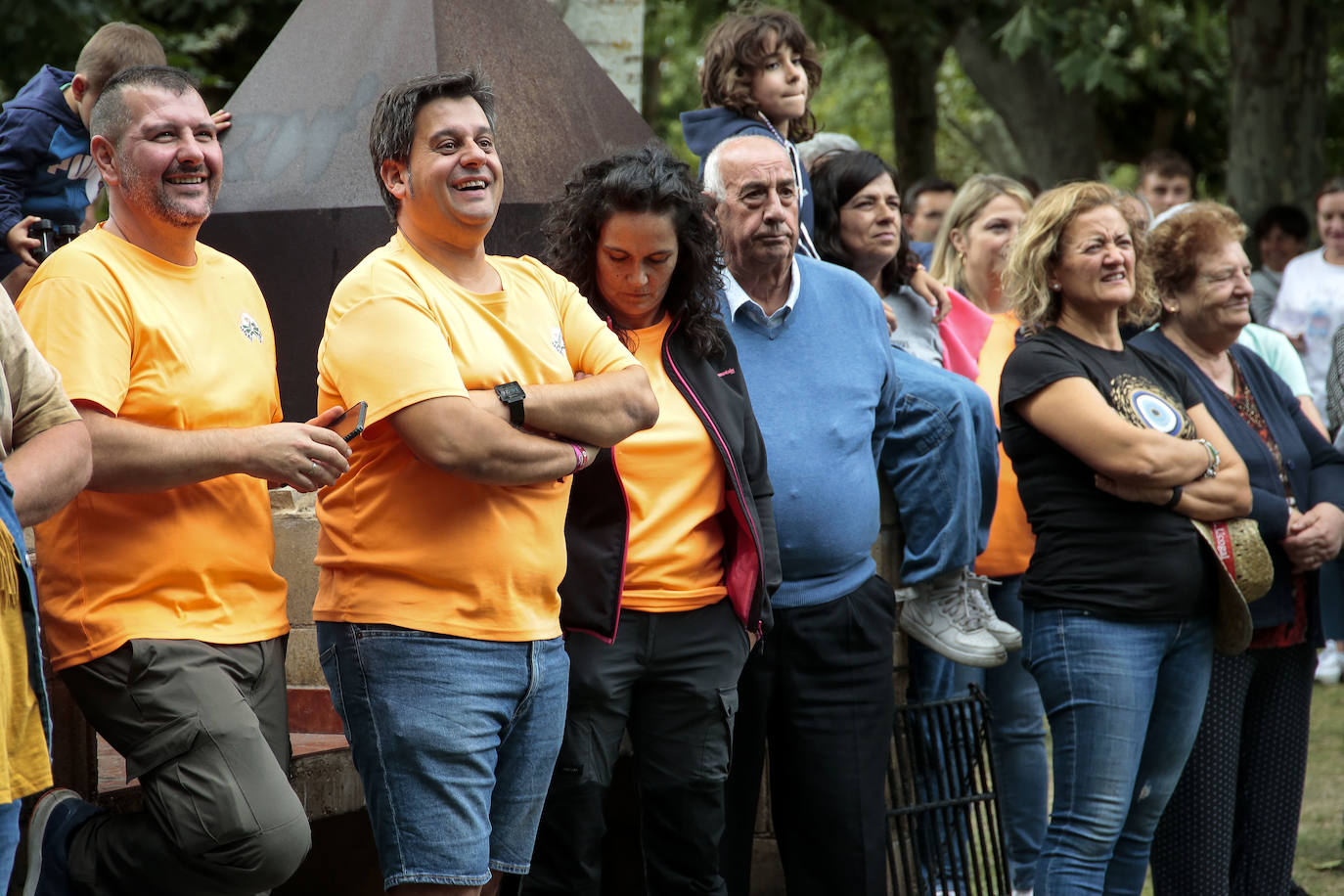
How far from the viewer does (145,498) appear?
3.32 m

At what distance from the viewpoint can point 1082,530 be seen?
14.7 ft

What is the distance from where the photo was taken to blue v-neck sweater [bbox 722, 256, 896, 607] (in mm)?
4270

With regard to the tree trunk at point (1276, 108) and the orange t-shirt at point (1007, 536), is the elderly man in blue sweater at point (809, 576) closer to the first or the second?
the orange t-shirt at point (1007, 536)

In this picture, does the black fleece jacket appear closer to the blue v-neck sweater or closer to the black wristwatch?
the blue v-neck sweater

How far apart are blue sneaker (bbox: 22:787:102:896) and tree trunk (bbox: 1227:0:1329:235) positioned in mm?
10668

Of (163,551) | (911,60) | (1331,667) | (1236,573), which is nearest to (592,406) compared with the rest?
(163,551)

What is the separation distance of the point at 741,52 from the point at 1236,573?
2.36 m

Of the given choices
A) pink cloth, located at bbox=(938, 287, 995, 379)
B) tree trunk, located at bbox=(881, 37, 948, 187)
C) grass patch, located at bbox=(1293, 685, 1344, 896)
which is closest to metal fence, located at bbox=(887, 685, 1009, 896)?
pink cloth, located at bbox=(938, 287, 995, 379)

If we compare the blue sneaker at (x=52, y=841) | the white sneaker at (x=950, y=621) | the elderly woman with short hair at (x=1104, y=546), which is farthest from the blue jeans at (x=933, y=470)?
the blue sneaker at (x=52, y=841)

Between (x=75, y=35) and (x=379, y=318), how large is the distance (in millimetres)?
6988

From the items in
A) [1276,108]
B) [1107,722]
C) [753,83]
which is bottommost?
[1107,722]

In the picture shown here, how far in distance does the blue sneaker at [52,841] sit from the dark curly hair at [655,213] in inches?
64.8

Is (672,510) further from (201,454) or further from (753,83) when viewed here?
(753,83)

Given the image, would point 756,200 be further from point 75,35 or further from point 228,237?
point 75,35
